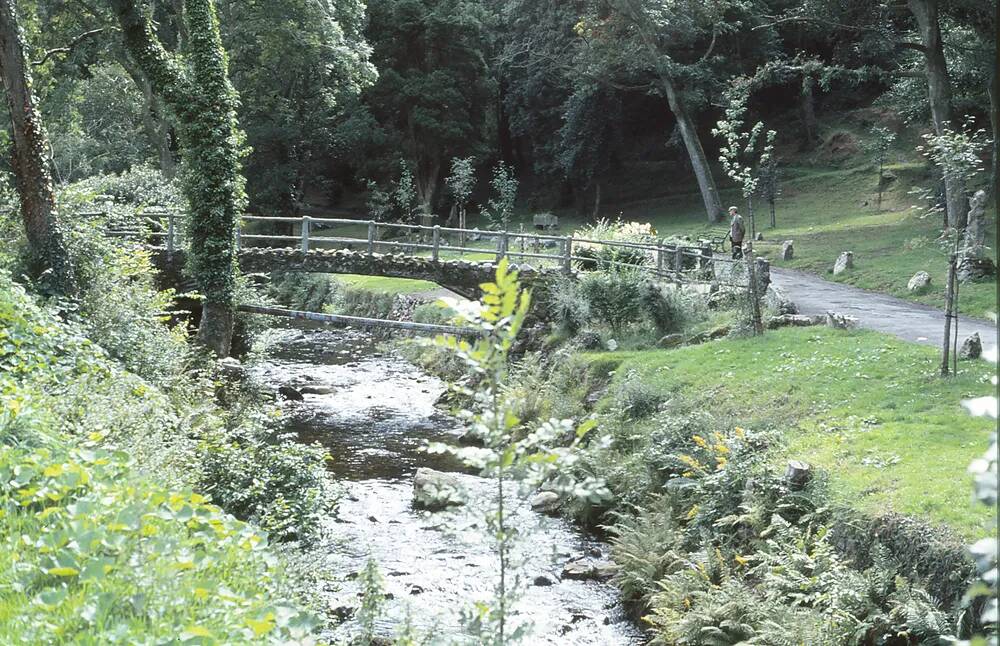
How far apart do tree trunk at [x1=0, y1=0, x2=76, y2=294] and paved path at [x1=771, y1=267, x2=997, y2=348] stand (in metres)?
15.4

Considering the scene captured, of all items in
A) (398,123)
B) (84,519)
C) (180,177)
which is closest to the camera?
(84,519)

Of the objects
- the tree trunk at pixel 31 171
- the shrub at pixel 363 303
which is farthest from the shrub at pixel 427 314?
the tree trunk at pixel 31 171

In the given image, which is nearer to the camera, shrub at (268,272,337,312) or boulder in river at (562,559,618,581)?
boulder in river at (562,559,618,581)

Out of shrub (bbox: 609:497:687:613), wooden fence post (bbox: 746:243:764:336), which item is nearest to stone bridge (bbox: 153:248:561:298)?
wooden fence post (bbox: 746:243:764:336)

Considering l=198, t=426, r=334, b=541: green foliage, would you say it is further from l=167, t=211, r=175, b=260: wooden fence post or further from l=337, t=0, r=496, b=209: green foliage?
l=337, t=0, r=496, b=209: green foliage

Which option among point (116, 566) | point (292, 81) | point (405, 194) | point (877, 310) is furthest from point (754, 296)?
point (292, 81)

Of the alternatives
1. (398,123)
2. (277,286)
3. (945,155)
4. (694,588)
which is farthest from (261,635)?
(398,123)

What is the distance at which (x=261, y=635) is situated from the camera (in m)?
4.94

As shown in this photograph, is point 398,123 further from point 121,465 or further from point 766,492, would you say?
point 121,465

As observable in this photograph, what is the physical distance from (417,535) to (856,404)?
6.75 m

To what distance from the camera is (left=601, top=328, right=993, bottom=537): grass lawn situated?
969cm

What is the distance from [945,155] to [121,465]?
11917mm

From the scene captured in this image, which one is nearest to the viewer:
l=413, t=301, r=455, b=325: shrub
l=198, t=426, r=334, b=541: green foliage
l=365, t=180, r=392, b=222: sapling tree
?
l=198, t=426, r=334, b=541: green foliage

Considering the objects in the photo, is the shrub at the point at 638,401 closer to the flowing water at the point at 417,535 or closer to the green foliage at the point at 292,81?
the flowing water at the point at 417,535
